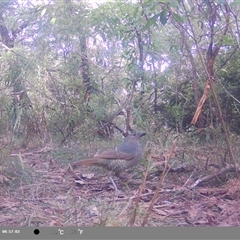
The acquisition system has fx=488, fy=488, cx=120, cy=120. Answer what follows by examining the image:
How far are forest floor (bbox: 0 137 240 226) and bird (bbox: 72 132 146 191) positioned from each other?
0.04m

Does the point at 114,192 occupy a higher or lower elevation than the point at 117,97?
lower

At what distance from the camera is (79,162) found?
2.13 m

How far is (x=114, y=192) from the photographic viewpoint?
1.89m

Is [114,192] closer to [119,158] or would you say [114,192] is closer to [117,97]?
[119,158]

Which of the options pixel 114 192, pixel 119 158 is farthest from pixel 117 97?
pixel 114 192

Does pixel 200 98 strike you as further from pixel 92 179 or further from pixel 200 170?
pixel 92 179

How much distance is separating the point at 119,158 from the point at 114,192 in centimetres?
33

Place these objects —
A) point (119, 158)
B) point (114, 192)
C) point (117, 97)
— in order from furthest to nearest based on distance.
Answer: point (117, 97) < point (119, 158) < point (114, 192)

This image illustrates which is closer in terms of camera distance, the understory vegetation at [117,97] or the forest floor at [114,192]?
the forest floor at [114,192]

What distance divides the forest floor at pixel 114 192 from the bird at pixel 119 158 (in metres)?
0.04

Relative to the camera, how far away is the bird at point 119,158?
7.04ft

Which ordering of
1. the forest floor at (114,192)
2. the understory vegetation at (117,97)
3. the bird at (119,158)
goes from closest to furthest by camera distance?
the forest floor at (114,192), the understory vegetation at (117,97), the bird at (119,158)

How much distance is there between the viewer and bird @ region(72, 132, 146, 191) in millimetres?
2146

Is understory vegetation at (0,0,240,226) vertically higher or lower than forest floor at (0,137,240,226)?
higher
